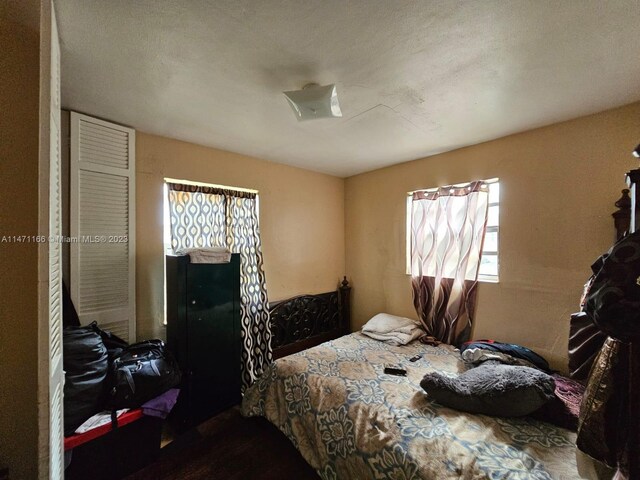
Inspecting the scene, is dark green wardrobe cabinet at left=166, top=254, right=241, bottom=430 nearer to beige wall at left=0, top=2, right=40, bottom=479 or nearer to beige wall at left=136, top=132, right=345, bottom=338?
beige wall at left=136, top=132, right=345, bottom=338

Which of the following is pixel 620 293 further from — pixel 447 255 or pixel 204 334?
pixel 204 334

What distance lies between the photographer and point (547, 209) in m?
2.01

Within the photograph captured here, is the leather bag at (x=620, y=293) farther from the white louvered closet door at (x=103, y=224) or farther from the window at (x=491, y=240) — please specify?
the white louvered closet door at (x=103, y=224)

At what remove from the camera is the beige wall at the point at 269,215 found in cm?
212

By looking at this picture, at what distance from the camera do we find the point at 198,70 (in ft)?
4.46

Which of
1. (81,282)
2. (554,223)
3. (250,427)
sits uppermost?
(554,223)

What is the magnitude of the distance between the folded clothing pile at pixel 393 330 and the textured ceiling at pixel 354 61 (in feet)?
6.24

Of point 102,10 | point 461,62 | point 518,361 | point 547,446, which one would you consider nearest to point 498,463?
point 547,446

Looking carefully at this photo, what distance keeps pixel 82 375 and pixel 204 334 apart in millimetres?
752

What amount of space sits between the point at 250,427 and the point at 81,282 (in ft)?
5.56

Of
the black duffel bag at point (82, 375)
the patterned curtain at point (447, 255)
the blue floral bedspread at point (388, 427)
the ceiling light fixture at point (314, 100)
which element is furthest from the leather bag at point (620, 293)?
the black duffel bag at point (82, 375)

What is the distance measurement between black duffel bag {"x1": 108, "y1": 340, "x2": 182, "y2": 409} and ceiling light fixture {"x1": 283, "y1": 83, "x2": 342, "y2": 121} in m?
1.92

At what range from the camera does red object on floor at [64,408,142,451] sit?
1.39 m

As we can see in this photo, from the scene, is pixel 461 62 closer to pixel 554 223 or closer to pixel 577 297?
pixel 554 223
